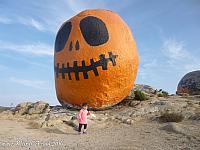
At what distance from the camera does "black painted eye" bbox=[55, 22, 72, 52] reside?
44.3ft

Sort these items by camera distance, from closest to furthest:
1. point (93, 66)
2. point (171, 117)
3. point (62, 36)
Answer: point (171, 117) → point (93, 66) → point (62, 36)

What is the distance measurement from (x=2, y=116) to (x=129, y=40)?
605 centimetres

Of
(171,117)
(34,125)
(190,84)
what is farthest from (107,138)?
(190,84)

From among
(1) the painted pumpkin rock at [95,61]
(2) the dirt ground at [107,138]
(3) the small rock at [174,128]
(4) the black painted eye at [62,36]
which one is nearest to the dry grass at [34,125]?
(2) the dirt ground at [107,138]

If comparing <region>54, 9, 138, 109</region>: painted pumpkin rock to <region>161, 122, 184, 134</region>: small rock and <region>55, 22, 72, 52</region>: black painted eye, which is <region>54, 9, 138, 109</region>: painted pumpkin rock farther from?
<region>161, 122, 184, 134</region>: small rock

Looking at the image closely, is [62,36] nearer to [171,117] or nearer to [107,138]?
[171,117]

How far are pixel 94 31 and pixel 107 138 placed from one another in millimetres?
5471

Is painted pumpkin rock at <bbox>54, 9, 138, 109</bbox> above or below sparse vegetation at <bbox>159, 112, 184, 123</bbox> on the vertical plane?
above

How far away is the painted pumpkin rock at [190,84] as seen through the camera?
22922mm

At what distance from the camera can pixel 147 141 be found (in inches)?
323

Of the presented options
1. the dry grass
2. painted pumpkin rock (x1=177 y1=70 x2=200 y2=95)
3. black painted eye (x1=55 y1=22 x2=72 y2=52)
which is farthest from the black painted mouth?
painted pumpkin rock (x1=177 y1=70 x2=200 y2=95)

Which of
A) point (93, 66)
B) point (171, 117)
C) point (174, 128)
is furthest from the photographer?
point (93, 66)

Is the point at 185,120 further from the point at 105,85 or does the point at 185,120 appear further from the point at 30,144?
the point at 30,144

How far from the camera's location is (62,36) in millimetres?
13727
